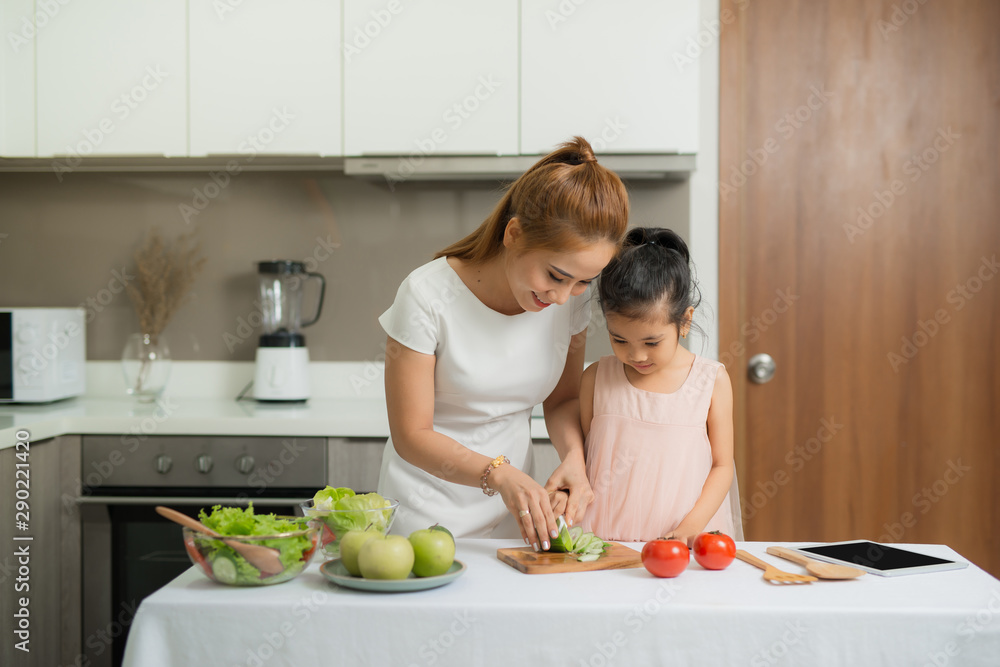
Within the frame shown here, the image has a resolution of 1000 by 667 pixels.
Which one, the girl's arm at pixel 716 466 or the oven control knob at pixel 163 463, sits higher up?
the girl's arm at pixel 716 466

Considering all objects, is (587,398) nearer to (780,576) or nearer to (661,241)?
(661,241)

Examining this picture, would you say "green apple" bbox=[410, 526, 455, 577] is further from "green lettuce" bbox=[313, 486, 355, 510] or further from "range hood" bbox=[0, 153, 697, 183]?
"range hood" bbox=[0, 153, 697, 183]

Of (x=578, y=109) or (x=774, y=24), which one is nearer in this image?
(x=578, y=109)

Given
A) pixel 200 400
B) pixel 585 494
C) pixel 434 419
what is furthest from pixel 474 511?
pixel 200 400

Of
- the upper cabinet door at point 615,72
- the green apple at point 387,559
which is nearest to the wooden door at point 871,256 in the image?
the upper cabinet door at point 615,72

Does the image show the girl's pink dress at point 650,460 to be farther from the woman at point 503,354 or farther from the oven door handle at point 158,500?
the oven door handle at point 158,500

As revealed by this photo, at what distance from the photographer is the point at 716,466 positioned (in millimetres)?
1447

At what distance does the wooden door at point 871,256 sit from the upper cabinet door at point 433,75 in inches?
30.6

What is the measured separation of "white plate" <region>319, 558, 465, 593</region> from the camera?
3.28 ft

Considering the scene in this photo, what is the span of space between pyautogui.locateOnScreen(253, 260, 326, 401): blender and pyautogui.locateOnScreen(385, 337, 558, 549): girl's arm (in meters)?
1.15

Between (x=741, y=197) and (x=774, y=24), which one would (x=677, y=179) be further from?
(x=774, y=24)

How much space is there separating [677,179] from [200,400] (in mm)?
1781

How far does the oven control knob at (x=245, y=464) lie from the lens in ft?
7.11

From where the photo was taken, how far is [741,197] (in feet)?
8.54
